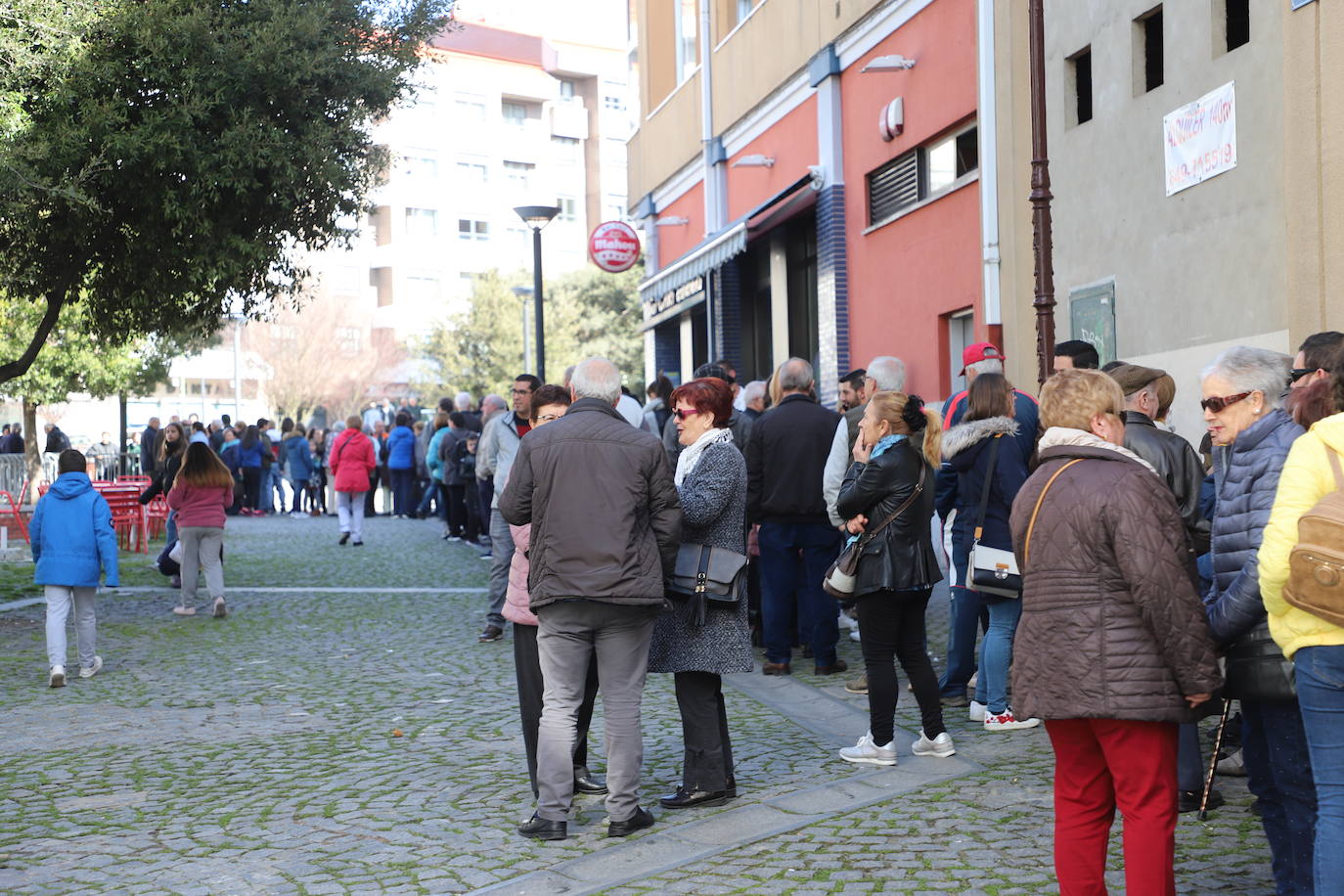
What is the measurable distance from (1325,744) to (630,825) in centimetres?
271

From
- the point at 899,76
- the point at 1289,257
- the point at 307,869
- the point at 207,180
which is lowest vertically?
the point at 307,869

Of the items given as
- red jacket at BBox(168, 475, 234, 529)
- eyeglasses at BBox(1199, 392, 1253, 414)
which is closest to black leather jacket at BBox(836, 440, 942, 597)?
eyeglasses at BBox(1199, 392, 1253, 414)

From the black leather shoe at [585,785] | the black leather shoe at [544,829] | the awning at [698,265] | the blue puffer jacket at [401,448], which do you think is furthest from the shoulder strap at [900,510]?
the blue puffer jacket at [401,448]

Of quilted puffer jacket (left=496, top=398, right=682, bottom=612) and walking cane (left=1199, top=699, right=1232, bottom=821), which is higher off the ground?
quilted puffer jacket (left=496, top=398, right=682, bottom=612)

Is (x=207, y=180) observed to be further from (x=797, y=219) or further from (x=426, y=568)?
(x=797, y=219)

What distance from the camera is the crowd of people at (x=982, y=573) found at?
13.3ft

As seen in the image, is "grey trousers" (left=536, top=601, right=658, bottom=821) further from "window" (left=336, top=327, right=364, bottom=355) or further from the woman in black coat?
"window" (left=336, top=327, right=364, bottom=355)

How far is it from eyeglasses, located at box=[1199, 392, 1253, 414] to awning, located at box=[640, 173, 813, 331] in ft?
44.4

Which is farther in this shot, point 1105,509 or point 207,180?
point 207,180

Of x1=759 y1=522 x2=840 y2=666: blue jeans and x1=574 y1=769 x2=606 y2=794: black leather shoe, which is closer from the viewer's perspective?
x1=574 y1=769 x2=606 y2=794: black leather shoe

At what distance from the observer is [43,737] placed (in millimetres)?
7805

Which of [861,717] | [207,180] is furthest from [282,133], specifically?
[861,717]

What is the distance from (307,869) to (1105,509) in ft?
9.99

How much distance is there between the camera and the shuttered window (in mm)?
15711
